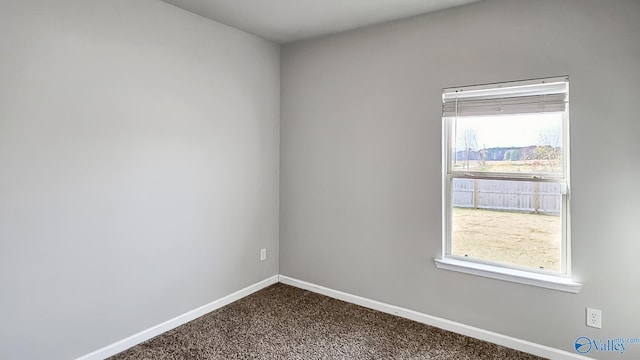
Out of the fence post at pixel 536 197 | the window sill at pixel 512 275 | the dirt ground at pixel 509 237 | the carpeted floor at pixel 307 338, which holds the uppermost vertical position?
the fence post at pixel 536 197

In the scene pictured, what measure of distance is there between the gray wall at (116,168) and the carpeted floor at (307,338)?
25cm

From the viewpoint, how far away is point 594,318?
211cm

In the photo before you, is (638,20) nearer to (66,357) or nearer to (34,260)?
(34,260)

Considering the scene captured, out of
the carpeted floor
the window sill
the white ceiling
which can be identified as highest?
the white ceiling

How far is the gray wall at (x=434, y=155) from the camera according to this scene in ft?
6.70

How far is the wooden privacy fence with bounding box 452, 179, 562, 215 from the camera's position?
2309 millimetres

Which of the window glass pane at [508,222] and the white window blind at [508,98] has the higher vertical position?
the white window blind at [508,98]

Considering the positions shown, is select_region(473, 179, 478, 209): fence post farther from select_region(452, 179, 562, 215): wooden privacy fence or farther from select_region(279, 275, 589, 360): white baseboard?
select_region(279, 275, 589, 360): white baseboard

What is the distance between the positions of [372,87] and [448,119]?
0.73m

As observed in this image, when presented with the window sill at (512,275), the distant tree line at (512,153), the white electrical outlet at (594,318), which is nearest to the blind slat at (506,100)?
the distant tree line at (512,153)

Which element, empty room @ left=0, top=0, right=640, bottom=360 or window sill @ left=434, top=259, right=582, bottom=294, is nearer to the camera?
empty room @ left=0, top=0, right=640, bottom=360

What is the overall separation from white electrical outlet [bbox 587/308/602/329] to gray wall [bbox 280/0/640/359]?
0.03 m

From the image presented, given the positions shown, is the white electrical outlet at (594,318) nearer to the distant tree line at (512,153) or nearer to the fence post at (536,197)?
the fence post at (536,197)

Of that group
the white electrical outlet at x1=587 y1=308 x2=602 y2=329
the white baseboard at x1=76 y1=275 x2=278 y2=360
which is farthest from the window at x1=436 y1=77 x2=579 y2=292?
the white baseboard at x1=76 y1=275 x2=278 y2=360
